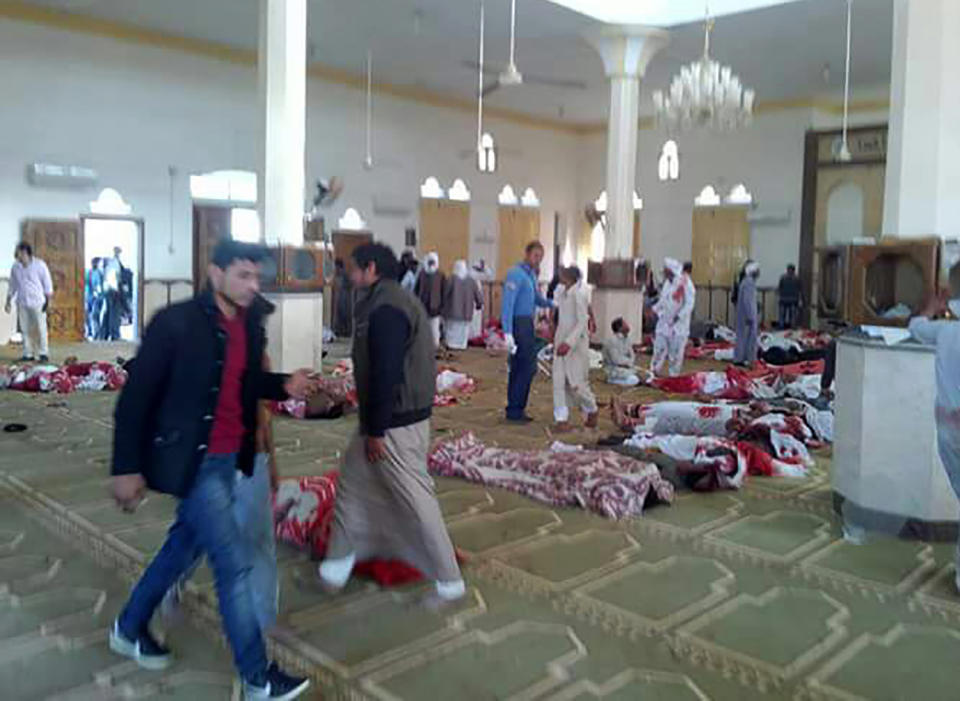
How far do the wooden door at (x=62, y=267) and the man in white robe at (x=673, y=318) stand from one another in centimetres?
757

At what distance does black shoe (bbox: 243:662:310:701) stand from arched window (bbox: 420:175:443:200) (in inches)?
547

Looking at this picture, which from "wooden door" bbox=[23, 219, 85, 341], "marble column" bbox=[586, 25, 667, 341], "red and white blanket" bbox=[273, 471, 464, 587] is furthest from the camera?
"marble column" bbox=[586, 25, 667, 341]

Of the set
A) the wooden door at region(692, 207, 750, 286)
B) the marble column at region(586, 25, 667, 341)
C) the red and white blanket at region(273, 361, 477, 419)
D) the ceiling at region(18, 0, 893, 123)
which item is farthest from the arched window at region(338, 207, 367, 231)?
the wooden door at region(692, 207, 750, 286)

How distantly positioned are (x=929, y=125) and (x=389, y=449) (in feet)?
9.73

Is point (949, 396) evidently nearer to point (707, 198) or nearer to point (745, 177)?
point (745, 177)

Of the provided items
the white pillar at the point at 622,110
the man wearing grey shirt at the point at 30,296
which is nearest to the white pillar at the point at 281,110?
the man wearing grey shirt at the point at 30,296

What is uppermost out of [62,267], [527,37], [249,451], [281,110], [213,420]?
[527,37]

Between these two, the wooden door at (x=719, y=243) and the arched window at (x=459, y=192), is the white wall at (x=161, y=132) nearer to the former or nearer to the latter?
the arched window at (x=459, y=192)

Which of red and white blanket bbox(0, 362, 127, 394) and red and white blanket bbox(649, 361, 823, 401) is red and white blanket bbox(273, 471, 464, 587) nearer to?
red and white blanket bbox(0, 362, 127, 394)

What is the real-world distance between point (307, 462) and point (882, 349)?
127 inches

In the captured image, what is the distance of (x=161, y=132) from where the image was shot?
12477 millimetres

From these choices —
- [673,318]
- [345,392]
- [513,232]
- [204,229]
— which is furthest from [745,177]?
[345,392]

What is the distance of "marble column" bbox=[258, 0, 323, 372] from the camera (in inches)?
319

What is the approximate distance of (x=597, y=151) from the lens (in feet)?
61.4
